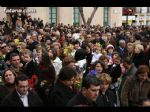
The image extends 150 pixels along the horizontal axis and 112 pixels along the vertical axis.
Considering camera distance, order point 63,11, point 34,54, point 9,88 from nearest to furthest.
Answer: point 9,88 → point 34,54 → point 63,11

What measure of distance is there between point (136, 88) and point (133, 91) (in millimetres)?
69

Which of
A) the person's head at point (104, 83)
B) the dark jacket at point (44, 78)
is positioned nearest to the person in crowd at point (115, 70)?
the dark jacket at point (44, 78)

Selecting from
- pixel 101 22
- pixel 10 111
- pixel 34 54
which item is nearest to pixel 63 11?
pixel 101 22

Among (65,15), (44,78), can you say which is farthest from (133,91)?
(65,15)

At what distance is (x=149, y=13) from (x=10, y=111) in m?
53.7

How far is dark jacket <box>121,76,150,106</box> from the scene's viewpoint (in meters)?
5.28

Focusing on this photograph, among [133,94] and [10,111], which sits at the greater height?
[10,111]

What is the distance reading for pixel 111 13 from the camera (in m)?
47.8

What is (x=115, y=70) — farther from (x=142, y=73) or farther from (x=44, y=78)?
(x=142, y=73)

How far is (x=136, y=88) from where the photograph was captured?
5367 millimetres

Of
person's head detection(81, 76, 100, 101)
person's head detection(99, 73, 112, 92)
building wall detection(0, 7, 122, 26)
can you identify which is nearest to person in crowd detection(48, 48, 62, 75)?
person's head detection(99, 73, 112, 92)

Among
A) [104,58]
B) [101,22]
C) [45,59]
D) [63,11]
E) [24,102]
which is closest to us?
[24,102]
